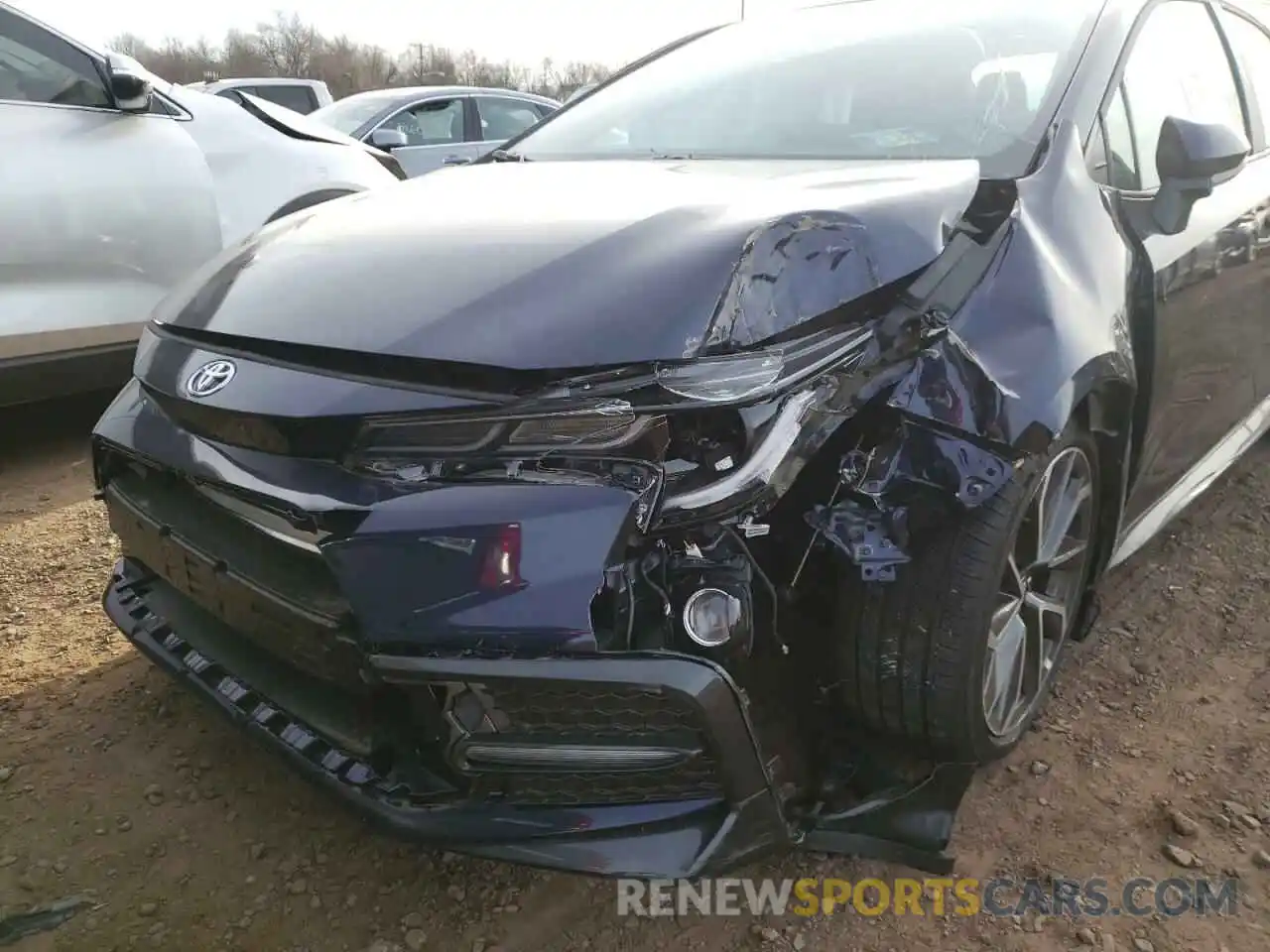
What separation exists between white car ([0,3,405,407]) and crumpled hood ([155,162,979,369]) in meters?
1.47

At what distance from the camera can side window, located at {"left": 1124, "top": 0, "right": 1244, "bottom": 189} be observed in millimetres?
2217

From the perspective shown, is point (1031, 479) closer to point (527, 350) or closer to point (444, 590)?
point (527, 350)

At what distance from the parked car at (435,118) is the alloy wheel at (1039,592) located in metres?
6.48

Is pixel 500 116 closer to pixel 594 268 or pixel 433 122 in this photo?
pixel 433 122

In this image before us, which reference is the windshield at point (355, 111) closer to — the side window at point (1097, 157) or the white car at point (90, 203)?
the white car at point (90, 203)

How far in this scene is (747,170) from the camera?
2.05 metres

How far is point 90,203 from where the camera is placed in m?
3.44

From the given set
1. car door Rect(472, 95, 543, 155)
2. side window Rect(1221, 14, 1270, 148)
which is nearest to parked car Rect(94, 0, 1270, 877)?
side window Rect(1221, 14, 1270, 148)

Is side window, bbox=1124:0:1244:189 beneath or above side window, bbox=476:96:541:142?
above

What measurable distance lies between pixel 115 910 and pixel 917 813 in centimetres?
138

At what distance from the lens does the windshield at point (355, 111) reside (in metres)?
7.89

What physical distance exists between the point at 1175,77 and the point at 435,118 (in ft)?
22.6

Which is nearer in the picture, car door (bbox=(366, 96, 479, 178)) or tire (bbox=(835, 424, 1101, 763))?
tire (bbox=(835, 424, 1101, 763))

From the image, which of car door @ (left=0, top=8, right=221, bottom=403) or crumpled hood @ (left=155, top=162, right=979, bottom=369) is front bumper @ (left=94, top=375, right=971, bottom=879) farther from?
car door @ (left=0, top=8, right=221, bottom=403)
